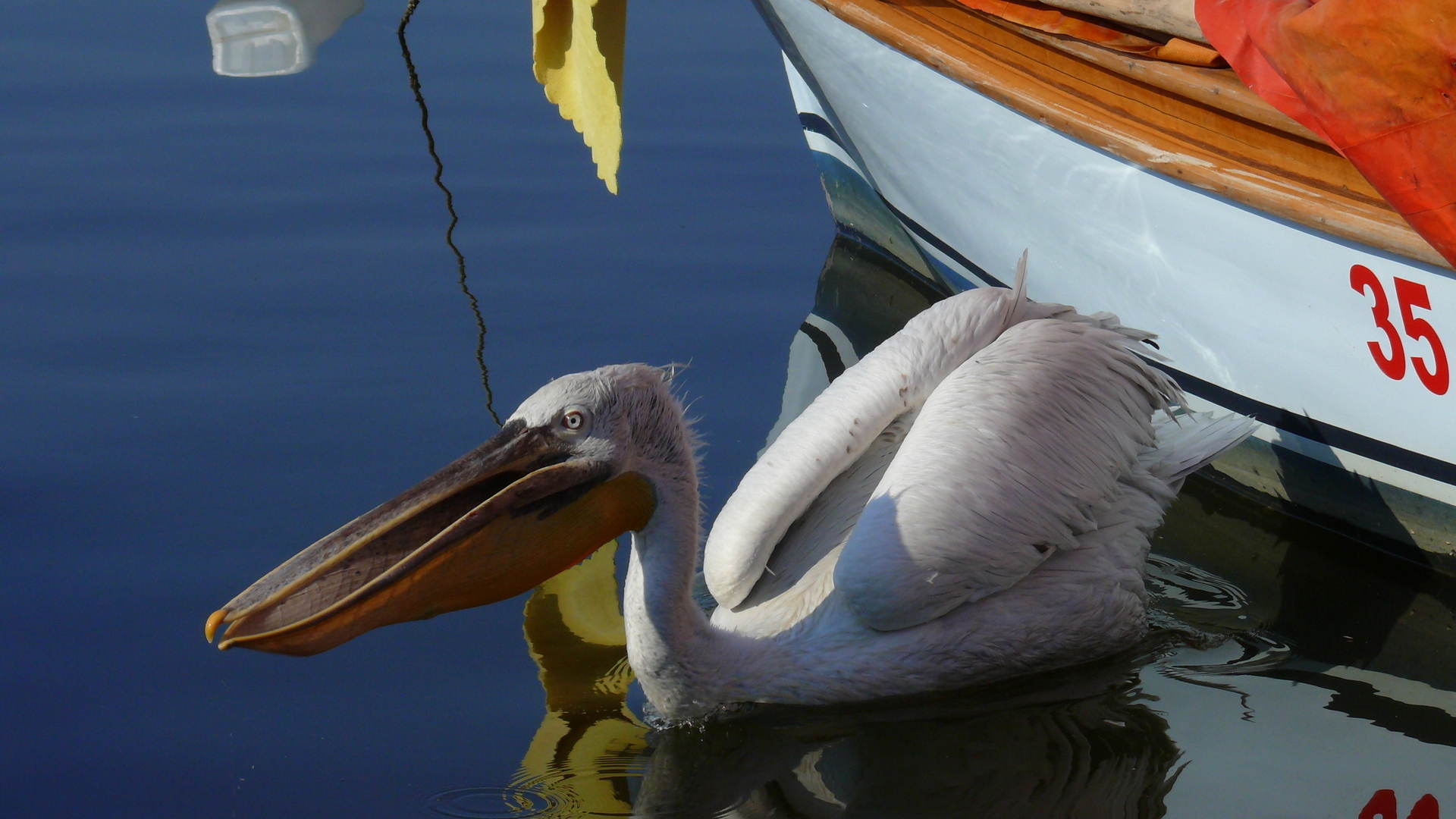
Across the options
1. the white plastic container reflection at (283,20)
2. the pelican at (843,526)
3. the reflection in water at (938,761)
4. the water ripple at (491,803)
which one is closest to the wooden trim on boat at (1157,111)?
the pelican at (843,526)

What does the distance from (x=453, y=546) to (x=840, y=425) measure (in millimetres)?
929

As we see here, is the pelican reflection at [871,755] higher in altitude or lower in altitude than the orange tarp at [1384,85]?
lower

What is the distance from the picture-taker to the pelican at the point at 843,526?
2.56m

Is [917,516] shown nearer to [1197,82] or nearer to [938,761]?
[938,761]

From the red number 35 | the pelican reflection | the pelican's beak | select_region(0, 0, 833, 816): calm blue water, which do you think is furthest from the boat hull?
the pelican's beak

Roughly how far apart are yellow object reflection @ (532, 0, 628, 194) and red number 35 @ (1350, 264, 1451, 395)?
1.77m

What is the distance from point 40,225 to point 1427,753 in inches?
177

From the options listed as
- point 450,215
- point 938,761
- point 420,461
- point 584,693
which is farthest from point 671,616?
point 450,215

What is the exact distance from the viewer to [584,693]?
117 inches

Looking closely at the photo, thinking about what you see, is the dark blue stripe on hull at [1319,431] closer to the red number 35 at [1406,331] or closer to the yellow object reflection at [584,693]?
the red number 35 at [1406,331]

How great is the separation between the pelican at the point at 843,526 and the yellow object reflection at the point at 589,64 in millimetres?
454

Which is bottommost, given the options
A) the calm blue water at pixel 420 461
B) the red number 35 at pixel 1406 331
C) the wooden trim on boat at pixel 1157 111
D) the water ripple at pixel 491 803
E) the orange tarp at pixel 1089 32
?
the water ripple at pixel 491 803

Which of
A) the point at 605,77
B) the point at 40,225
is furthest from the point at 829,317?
the point at 40,225

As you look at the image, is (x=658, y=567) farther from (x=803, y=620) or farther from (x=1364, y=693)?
(x=1364, y=693)
